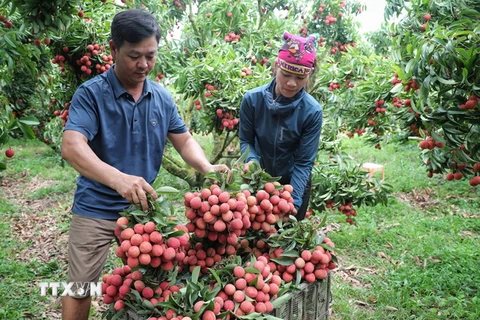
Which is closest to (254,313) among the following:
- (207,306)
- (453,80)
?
(207,306)

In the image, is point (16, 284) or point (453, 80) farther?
point (16, 284)

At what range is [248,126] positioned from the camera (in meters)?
2.72

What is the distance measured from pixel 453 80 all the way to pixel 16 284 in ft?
12.3

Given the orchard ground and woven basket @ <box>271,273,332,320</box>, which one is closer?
woven basket @ <box>271,273,332,320</box>

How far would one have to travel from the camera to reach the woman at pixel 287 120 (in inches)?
95.7

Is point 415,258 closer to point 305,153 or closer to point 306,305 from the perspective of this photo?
point 305,153

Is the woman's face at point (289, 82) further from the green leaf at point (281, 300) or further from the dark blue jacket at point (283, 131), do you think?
the green leaf at point (281, 300)

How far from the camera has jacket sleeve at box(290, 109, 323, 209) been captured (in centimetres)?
259

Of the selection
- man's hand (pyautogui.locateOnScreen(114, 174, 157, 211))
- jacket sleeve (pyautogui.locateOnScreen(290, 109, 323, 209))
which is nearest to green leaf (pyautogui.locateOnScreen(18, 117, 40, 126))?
man's hand (pyautogui.locateOnScreen(114, 174, 157, 211))

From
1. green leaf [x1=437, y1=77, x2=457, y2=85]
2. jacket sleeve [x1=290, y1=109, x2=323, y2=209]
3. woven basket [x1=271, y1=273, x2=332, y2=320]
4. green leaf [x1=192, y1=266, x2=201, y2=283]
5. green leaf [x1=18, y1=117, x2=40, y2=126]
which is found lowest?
woven basket [x1=271, y1=273, x2=332, y2=320]

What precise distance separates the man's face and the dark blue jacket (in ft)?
2.56

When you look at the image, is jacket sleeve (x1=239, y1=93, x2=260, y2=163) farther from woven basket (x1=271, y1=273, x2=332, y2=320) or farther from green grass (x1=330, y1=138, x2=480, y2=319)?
green grass (x1=330, y1=138, x2=480, y2=319)

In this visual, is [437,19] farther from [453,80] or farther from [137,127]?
[137,127]

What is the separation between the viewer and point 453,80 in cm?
236
